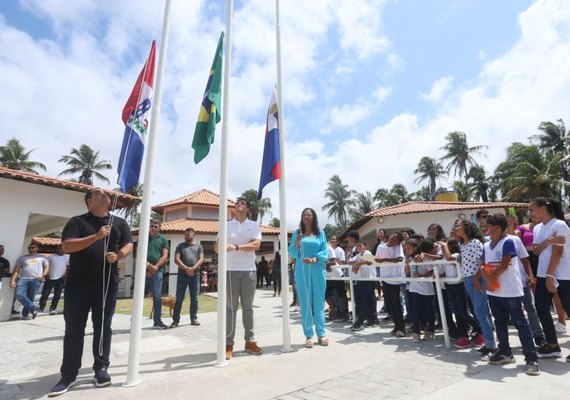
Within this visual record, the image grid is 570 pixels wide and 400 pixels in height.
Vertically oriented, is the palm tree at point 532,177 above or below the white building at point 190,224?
above

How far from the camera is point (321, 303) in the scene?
4.93m

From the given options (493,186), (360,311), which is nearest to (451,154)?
(493,186)

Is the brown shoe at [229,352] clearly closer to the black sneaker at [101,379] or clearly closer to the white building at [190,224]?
the black sneaker at [101,379]

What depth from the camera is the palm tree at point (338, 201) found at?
53.3m

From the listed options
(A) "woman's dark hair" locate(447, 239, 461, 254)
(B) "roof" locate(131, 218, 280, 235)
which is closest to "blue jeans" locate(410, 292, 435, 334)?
(A) "woman's dark hair" locate(447, 239, 461, 254)

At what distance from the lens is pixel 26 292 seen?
8.80m

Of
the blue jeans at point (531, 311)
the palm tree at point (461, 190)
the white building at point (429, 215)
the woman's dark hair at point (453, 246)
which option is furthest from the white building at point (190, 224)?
the palm tree at point (461, 190)

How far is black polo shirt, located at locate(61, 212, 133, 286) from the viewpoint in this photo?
11.1 ft

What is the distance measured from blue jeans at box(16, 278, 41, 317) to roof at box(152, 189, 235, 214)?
13.2 meters

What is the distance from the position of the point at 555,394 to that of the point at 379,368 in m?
1.49

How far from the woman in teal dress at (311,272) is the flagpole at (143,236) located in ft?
7.21

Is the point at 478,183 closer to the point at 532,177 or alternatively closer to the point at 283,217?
the point at 532,177

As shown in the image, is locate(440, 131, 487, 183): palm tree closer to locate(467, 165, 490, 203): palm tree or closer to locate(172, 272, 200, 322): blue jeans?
locate(467, 165, 490, 203): palm tree

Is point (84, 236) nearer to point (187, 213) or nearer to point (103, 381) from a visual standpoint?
point (103, 381)
